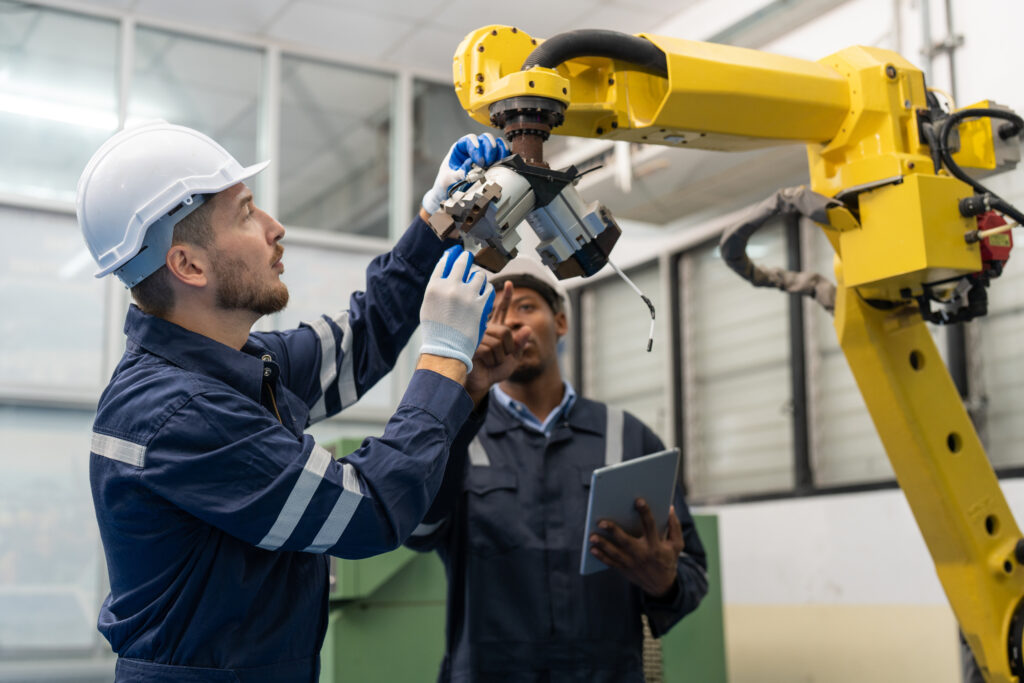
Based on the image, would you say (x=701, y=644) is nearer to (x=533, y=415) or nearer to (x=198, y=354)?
(x=533, y=415)

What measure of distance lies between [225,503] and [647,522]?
2.96ft

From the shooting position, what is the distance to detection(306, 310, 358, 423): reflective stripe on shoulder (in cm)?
172

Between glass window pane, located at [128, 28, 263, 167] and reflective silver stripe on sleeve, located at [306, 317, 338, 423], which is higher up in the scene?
glass window pane, located at [128, 28, 263, 167]

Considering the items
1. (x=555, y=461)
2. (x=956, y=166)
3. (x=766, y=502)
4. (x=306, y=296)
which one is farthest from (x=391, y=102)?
(x=956, y=166)

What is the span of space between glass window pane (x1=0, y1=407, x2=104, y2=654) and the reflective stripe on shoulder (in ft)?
10.3

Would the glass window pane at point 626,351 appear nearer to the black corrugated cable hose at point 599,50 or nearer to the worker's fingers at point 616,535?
the worker's fingers at point 616,535

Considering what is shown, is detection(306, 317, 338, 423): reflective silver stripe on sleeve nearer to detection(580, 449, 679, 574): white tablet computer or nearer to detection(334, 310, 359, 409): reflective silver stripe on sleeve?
detection(334, 310, 359, 409): reflective silver stripe on sleeve

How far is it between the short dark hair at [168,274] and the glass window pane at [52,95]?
3.53m

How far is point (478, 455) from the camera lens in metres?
2.03

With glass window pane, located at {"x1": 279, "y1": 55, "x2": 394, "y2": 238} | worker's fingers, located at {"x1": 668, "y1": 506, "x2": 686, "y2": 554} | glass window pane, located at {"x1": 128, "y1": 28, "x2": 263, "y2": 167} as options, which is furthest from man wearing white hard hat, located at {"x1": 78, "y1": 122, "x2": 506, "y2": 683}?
glass window pane, located at {"x1": 279, "y1": 55, "x2": 394, "y2": 238}

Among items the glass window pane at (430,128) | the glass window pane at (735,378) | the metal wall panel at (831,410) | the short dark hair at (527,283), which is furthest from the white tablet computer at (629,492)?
the glass window pane at (430,128)

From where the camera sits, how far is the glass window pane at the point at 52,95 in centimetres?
457

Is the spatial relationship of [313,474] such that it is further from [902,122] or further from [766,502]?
[766,502]

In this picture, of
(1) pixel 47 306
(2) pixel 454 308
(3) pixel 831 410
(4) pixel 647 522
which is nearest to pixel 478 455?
(4) pixel 647 522
